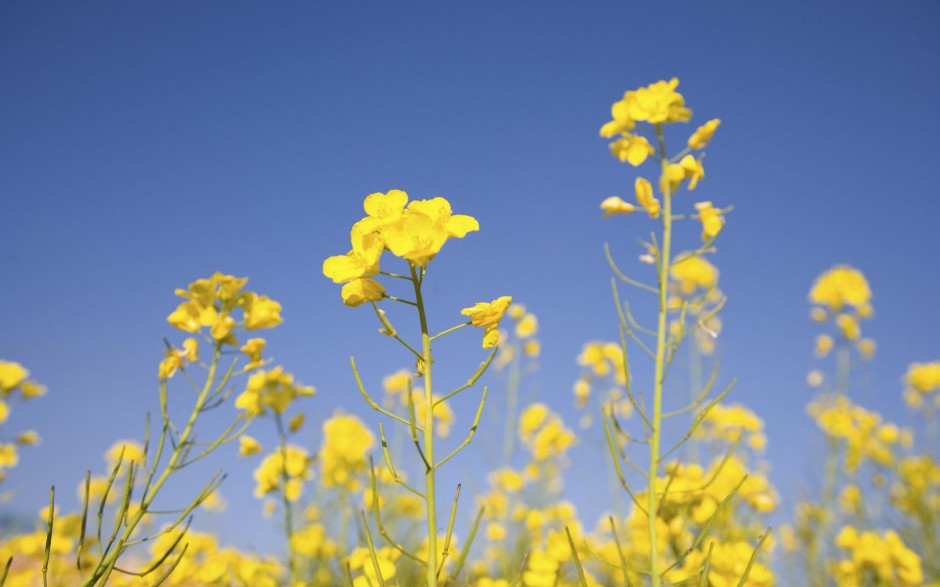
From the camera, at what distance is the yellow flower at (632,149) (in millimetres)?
1945

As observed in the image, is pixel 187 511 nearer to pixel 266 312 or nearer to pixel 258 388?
pixel 266 312

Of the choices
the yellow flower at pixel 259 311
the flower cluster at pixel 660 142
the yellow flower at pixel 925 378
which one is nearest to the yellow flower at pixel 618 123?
the flower cluster at pixel 660 142

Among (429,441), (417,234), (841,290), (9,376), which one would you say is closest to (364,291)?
(417,234)

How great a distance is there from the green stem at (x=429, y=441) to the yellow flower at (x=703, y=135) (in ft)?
4.00

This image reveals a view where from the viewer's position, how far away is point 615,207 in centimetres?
197

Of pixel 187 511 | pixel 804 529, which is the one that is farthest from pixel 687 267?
pixel 187 511

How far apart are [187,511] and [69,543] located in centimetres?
310

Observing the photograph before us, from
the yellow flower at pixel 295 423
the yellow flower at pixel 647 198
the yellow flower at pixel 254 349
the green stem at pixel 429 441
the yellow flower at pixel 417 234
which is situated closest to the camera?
the green stem at pixel 429 441

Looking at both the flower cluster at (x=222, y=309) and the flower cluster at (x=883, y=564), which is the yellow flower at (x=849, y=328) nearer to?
the flower cluster at (x=883, y=564)

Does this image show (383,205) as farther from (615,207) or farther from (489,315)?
(615,207)

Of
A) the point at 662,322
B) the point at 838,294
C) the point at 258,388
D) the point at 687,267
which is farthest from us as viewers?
the point at 838,294

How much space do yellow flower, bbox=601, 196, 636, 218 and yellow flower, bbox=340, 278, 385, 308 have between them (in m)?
1.03

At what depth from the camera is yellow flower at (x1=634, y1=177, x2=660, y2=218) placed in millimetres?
1836

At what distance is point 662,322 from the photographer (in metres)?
1.71
